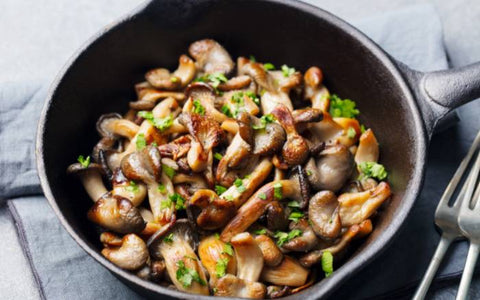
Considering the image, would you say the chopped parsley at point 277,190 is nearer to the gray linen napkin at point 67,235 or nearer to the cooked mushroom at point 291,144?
the cooked mushroom at point 291,144

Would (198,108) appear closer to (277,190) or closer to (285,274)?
(277,190)

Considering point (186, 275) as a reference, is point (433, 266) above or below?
below

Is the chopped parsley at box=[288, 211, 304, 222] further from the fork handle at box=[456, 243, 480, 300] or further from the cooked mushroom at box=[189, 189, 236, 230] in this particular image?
the fork handle at box=[456, 243, 480, 300]

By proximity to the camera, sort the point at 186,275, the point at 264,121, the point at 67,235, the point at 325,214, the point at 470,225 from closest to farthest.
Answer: the point at 186,275 < the point at 325,214 < the point at 264,121 < the point at 470,225 < the point at 67,235

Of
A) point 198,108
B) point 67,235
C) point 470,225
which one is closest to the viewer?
point 198,108

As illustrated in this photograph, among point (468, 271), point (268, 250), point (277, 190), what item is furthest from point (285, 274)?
point (468, 271)

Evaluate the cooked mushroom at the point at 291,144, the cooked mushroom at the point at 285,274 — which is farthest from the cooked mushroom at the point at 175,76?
the cooked mushroom at the point at 285,274
